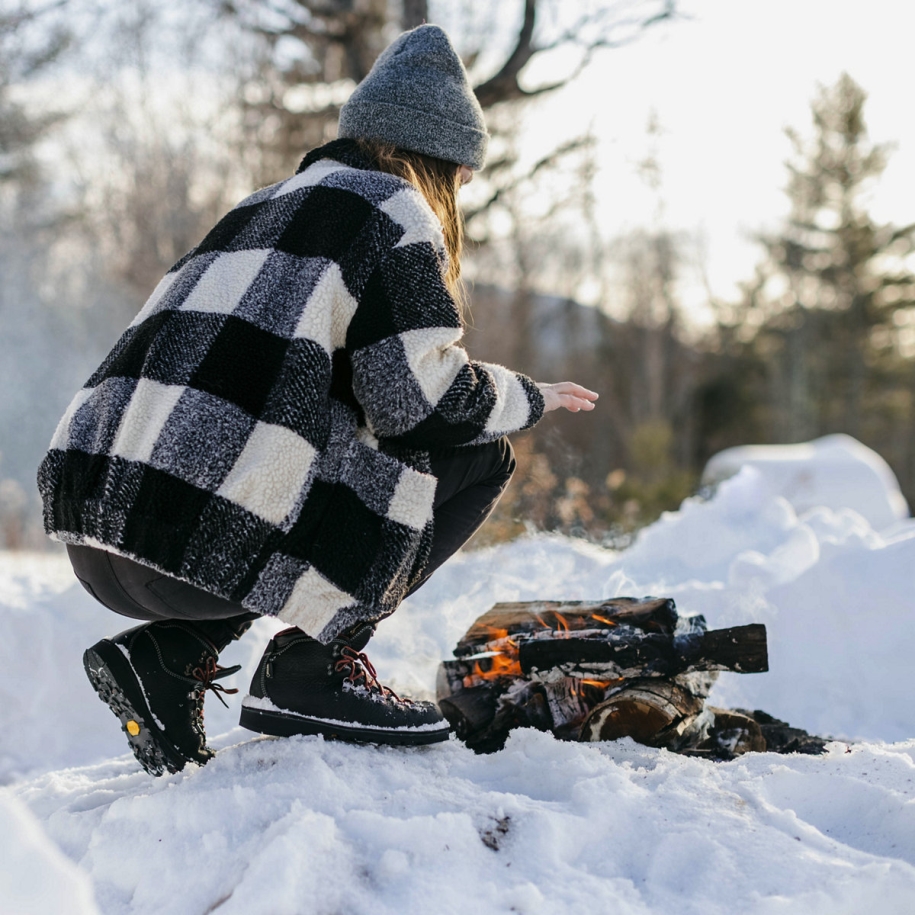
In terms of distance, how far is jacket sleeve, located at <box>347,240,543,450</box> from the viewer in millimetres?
1423

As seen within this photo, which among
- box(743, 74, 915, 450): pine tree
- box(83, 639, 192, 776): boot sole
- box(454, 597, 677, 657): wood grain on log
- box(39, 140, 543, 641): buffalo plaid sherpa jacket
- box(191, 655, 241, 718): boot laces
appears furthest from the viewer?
box(743, 74, 915, 450): pine tree

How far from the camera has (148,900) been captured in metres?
1.17

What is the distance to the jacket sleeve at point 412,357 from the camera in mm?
1423

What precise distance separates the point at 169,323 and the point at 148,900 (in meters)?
0.92

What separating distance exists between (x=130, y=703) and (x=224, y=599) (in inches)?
13.4

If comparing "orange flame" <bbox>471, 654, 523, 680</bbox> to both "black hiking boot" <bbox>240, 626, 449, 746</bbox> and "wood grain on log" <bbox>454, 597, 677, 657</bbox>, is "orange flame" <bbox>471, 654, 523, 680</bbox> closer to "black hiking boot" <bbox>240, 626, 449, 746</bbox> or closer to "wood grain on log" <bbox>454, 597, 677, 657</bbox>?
"wood grain on log" <bbox>454, 597, 677, 657</bbox>

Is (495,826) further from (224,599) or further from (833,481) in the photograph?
(833,481)

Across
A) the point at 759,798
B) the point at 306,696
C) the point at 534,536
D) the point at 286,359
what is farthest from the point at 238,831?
the point at 534,536

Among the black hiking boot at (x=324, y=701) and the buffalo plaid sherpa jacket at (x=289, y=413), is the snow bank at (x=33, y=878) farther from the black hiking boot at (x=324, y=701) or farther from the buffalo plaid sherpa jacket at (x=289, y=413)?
the black hiking boot at (x=324, y=701)

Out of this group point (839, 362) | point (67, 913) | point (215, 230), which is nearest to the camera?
point (67, 913)

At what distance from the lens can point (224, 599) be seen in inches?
56.5

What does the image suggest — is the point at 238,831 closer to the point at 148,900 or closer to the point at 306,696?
the point at 148,900

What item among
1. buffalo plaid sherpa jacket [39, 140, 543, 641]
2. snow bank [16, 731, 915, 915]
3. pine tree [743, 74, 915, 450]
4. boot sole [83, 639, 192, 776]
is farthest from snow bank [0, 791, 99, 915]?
pine tree [743, 74, 915, 450]

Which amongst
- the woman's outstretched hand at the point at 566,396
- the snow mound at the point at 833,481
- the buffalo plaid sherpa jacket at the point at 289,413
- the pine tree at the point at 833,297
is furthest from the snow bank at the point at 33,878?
the pine tree at the point at 833,297
